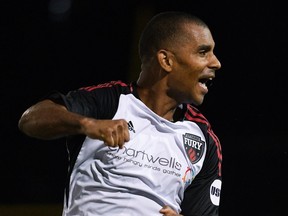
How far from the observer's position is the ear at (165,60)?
245cm

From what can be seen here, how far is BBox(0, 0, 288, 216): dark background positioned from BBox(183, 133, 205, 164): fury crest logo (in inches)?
52.9

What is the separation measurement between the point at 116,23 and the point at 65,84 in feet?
1.77

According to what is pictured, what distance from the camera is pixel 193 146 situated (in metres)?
2.43

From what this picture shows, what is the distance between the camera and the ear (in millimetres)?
2445

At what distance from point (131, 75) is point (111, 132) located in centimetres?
245

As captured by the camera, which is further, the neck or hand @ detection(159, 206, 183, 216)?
the neck

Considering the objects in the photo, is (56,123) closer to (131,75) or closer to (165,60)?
(165,60)

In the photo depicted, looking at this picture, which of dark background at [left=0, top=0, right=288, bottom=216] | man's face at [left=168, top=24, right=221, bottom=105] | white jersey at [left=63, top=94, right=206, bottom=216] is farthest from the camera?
dark background at [left=0, top=0, right=288, bottom=216]

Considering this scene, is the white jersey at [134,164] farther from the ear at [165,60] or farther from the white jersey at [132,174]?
the ear at [165,60]

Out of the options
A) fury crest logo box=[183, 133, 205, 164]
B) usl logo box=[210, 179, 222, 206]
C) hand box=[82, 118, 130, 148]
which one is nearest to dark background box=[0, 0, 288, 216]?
usl logo box=[210, 179, 222, 206]

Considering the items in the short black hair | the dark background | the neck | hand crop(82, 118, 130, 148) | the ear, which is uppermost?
the short black hair

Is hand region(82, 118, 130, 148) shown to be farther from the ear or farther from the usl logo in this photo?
the usl logo

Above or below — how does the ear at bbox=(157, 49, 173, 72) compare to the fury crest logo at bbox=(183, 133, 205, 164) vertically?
above

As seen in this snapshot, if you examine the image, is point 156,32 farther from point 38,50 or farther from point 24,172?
point 38,50
